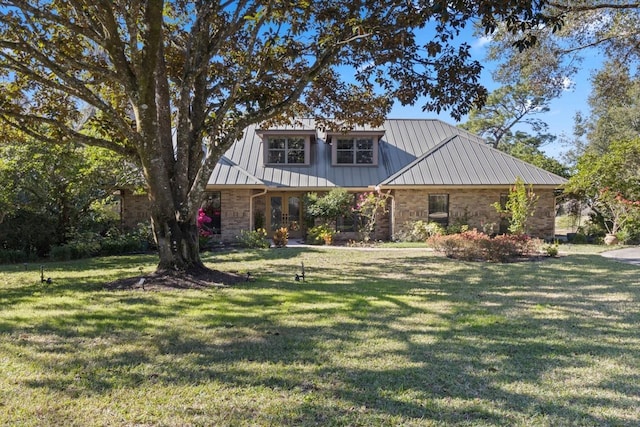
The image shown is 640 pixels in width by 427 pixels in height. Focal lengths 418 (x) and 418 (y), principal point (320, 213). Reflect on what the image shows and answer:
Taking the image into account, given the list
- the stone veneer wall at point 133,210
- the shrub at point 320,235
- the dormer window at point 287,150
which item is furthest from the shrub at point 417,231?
the stone veneer wall at point 133,210

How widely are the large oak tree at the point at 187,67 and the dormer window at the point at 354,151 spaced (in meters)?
9.62

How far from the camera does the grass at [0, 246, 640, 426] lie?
301cm

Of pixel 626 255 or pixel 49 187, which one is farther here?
pixel 626 255

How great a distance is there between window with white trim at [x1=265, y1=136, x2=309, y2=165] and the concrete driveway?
1247 centimetres

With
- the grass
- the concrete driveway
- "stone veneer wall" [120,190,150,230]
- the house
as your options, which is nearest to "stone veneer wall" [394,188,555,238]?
the house

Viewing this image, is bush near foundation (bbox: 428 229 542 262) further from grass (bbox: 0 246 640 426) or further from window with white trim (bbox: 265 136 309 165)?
window with white trim (bbox: 265 136 309 165)

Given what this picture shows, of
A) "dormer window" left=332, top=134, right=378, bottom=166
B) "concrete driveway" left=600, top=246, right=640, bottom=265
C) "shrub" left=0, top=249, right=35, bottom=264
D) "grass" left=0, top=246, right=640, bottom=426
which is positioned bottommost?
"grass" left=0, top=246, right=640, bottom=426

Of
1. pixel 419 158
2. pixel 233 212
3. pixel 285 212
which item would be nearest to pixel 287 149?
pixel 285 212

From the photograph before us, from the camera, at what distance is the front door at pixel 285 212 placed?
63.3 feet

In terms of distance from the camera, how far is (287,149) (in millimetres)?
19891

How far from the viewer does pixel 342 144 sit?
20.1 meters

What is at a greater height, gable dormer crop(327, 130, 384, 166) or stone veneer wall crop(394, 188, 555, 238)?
gable dormer crop(327, 130, 384, 166)

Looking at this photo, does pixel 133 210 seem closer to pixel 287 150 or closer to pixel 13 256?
pixel 13 256

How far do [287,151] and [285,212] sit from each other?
2944 millimetres
